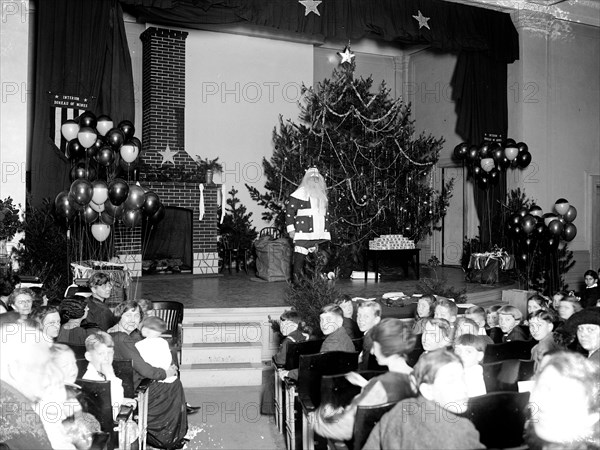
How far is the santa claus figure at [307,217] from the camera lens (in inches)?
323

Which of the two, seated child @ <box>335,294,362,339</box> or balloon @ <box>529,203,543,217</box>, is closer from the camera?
→ seated child @ <box>335,294,362,339</box>

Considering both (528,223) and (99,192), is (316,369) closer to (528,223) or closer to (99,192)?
(99,192)

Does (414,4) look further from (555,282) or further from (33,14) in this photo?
(33,14)

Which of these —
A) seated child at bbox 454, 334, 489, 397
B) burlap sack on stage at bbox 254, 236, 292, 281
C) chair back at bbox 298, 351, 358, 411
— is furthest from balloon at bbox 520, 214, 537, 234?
chair back at bbox 298, 351, 358, 411

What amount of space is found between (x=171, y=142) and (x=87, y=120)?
332cm

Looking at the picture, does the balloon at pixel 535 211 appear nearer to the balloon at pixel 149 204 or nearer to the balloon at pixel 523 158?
the balloon at pixel 523 158

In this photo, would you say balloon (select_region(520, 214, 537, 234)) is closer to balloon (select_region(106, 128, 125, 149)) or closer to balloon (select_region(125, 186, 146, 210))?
balloon (select_region(125, 186, 146, 210))

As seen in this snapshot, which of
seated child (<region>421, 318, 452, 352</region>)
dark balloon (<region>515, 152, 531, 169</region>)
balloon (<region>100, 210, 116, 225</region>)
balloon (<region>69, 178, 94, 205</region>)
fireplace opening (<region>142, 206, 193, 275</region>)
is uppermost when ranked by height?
dark balloon (<region>515, 152, 531, 169</region>)

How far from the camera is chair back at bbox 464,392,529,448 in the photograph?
2729 mm

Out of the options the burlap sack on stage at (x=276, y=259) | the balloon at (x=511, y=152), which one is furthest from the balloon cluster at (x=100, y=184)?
the balloon at (x=511, y=152)

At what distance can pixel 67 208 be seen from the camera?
744 centimetres

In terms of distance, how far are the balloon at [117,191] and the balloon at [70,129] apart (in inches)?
43.0

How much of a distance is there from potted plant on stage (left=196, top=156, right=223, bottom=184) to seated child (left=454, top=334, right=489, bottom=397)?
8.42 metres

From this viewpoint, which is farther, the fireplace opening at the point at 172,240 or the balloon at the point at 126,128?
the fireplace opening at the point at 172,240
